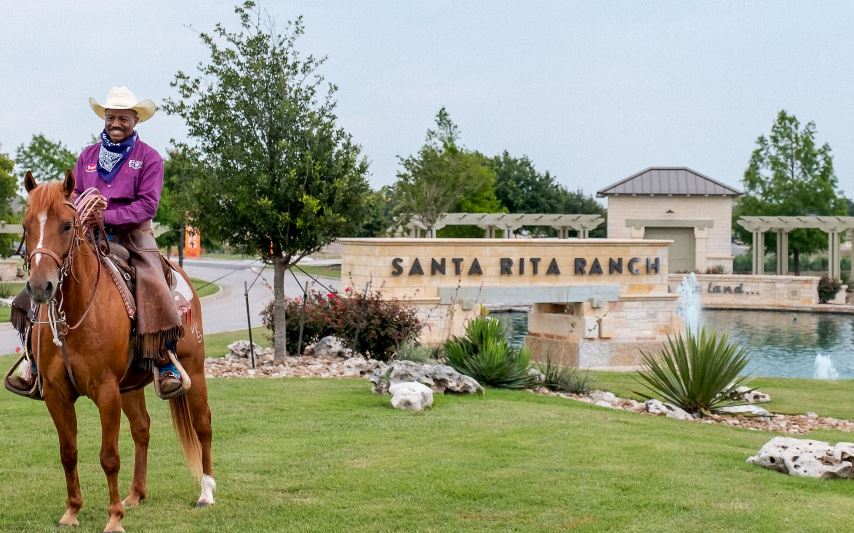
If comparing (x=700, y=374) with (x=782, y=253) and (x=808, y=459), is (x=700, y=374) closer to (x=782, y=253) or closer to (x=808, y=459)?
(x=808, y=459)

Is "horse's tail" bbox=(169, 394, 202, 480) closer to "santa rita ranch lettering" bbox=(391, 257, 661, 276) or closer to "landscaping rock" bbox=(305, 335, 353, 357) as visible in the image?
"landscaping rock" bbox=(305, 335, 353, 357)

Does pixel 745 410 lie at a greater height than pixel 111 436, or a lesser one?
lesser

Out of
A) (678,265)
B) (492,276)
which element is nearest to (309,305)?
(492,276)

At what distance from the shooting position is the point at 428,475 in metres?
8.34

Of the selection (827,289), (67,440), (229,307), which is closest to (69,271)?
(67,440)

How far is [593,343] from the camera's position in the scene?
83.4 ft

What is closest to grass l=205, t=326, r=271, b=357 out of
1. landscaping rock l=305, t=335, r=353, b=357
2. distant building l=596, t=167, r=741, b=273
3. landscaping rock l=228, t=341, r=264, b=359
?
landscaping rock l=228, t=341, r=264, b=359

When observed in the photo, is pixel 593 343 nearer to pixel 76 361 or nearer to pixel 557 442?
pixel 557 442

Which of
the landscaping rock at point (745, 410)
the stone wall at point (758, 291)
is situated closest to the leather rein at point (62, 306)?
the landscaping rock at point (745, 410)

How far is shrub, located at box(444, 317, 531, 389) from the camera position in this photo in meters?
15.0

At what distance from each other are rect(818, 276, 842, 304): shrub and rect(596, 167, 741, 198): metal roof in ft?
39.3

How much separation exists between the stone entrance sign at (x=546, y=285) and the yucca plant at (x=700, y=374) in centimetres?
859

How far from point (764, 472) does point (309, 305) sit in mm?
10898

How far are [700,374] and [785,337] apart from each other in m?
19.2
